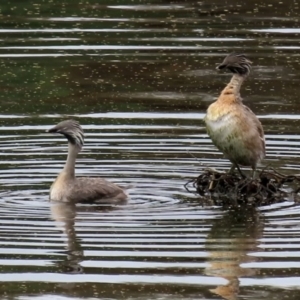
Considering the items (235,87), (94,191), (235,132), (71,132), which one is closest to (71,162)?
(71,132)

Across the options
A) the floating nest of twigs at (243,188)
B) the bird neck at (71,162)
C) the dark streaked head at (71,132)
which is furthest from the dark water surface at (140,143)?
the dark streaked head at (71,132)

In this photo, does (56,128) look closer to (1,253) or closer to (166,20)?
(1,253)

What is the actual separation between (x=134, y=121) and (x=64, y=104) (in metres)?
1.49

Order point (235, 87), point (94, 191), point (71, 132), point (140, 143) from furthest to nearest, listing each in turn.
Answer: point (140, 143) → point (235, 87) → point (71, 132) → point (94, 191)

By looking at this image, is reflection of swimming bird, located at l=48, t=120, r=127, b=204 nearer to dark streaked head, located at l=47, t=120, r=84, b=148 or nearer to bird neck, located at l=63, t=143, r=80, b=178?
bird neck, located at l=63, t=143, r=80, b=178

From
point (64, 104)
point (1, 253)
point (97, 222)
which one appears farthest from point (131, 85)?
point (1, 253)

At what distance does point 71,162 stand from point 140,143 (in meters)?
2.09

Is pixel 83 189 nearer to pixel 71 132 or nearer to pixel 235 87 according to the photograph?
pixel 71 132

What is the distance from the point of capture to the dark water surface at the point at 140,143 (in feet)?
40.5

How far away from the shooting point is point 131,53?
2281cm

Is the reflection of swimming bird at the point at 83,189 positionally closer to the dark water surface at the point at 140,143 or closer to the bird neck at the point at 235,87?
the dark water surface at the point at 140,143

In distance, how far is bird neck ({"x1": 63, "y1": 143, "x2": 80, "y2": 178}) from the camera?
15.6m

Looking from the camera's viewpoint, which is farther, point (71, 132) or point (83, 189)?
point (71, 132)

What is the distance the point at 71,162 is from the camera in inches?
617
